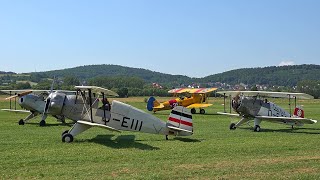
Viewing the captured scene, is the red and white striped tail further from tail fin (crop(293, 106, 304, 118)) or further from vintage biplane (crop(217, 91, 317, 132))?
tail fin (crop(293, 106, 304, 118))

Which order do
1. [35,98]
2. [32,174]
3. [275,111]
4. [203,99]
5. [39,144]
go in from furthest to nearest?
[203,99], [35,98], [275,111], [39,144], [32,174]

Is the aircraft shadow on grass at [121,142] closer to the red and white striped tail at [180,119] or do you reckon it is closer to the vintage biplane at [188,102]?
the red and white striped tail at [180,119]

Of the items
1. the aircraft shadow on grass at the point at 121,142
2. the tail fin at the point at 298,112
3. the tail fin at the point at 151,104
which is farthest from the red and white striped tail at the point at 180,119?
the tail fin at the point at 151,104

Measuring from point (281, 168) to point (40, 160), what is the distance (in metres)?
5.86

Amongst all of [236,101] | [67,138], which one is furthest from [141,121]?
[236,101]

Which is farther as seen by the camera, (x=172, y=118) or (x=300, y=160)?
(x=172, y=118)

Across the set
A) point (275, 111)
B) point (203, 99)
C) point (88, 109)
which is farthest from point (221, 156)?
point (203, 99)

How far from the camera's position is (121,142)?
1430 centimetres

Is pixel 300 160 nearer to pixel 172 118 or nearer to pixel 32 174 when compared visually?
pixel 172 118

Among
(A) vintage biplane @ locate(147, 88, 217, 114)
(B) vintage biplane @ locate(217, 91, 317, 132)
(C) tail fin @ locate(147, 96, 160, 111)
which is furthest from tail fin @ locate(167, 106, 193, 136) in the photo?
(C) tail fin @ locate(147, 96, 160, 111)

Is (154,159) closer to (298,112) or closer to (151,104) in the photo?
(298,112)

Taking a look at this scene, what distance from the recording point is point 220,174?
8.45m

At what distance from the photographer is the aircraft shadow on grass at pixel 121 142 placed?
12953 mm

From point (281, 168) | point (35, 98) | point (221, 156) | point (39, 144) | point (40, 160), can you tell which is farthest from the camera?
point (35, 98)
